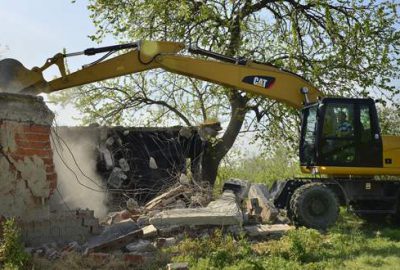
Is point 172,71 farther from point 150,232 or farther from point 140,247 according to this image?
point 140,247

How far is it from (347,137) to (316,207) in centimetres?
160

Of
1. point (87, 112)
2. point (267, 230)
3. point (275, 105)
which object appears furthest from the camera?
point (87, 112)

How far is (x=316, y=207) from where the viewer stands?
9961mm

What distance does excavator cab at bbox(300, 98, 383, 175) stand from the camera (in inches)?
413

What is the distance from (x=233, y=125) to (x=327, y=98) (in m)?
7.10

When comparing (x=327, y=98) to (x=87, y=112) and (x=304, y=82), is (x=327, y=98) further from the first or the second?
(x=87, y=112)

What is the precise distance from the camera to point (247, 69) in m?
10.6

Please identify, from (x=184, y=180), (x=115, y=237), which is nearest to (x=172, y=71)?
(x=184, y=180)

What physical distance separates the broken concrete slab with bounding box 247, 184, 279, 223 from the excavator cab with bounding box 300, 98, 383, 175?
4.20ft

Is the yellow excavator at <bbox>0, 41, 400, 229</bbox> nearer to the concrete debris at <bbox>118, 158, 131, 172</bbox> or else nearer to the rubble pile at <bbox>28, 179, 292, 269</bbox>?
the rubble pile at <bbox>28, 179, 292, 269</bbox>

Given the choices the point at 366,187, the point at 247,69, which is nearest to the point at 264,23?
the point at 247,69

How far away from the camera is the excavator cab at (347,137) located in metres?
10.5

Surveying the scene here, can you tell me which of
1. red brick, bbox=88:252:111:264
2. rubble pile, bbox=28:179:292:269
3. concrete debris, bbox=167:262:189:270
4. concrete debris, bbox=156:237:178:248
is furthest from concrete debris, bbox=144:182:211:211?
concrete debris, bbox=167:262:189:270

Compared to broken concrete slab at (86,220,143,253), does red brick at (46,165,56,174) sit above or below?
above
